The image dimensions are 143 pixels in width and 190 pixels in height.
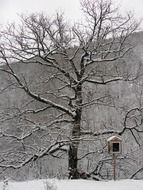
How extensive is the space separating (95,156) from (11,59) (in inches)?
221

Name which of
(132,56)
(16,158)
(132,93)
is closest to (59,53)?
(132,56)

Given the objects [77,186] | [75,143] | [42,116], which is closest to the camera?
[77,186]

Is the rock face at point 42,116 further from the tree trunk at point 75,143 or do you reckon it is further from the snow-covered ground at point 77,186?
the snow-covered ground at point 77,186

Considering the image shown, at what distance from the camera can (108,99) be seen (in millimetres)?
14867

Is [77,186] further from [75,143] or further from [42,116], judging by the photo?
[42,116]

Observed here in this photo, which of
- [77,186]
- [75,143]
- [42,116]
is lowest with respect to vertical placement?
[77,186]

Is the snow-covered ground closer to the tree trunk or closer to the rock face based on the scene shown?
the tree trunk

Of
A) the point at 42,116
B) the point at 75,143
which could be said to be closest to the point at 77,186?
the point at 75,143

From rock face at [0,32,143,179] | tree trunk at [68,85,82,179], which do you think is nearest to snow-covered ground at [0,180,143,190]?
tree trunk at [68,85,82,179]

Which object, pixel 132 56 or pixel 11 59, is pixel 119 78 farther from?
pixel 11 59

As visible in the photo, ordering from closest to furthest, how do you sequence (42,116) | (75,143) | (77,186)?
(77,186)
(75,143)
(42,116)

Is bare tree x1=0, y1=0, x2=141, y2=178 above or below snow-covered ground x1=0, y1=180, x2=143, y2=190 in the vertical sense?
above

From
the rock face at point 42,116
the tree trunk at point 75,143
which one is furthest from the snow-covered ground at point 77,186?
the rock face at point 42,116

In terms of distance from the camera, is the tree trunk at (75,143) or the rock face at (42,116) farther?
the rock face at (42,116)
